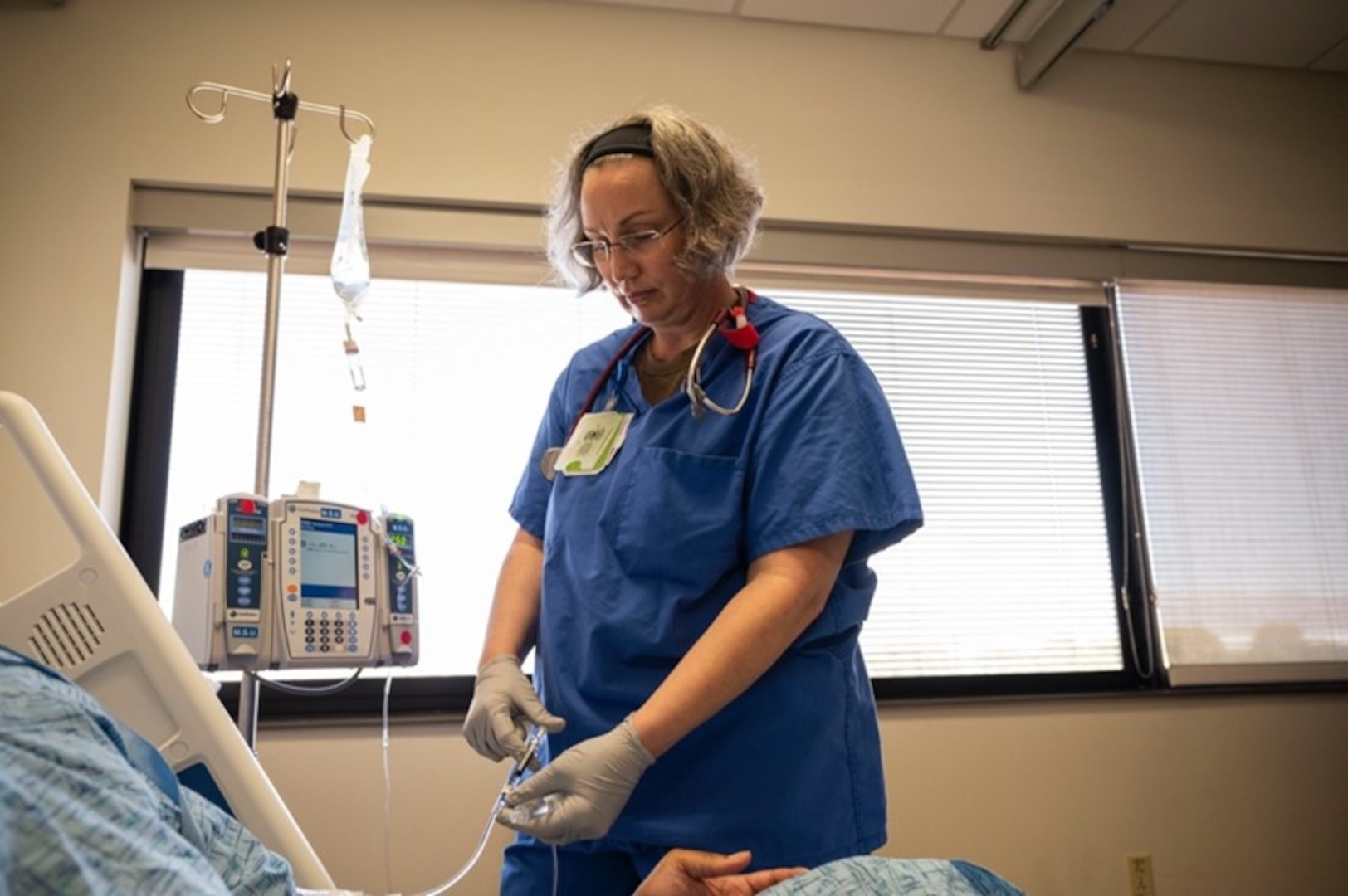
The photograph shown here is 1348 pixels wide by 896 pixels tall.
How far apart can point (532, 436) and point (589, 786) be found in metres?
1.63

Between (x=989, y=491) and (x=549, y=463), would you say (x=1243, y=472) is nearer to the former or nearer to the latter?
(x=989, y=491)

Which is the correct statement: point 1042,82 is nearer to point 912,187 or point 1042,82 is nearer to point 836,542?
point 912,187

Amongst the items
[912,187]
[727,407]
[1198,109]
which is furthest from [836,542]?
[1198,109]

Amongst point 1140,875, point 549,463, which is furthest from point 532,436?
point 1140,875

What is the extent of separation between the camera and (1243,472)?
298cm

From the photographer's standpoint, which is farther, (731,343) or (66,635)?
(731,343)

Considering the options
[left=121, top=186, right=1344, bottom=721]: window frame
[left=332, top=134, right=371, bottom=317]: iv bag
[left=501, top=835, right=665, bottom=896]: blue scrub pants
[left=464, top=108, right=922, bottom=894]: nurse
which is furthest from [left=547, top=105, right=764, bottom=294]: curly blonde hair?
[left=121, top=186, right=1344, bottom=721]: window frame

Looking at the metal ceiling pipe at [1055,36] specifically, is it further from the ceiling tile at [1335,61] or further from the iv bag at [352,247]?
the iv bag at [352,247]

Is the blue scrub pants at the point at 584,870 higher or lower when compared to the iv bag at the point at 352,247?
lower

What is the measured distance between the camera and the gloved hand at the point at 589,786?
1.14 m

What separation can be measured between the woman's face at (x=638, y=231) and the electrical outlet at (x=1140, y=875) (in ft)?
6.63

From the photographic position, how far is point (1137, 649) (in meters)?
2.83

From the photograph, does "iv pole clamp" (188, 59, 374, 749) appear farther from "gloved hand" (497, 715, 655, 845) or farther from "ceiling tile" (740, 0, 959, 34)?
"ceiling tile" (740, 0, 959, 34)

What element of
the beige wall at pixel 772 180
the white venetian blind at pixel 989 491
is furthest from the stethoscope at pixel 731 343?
the white venetian blind at pixel 989 491
